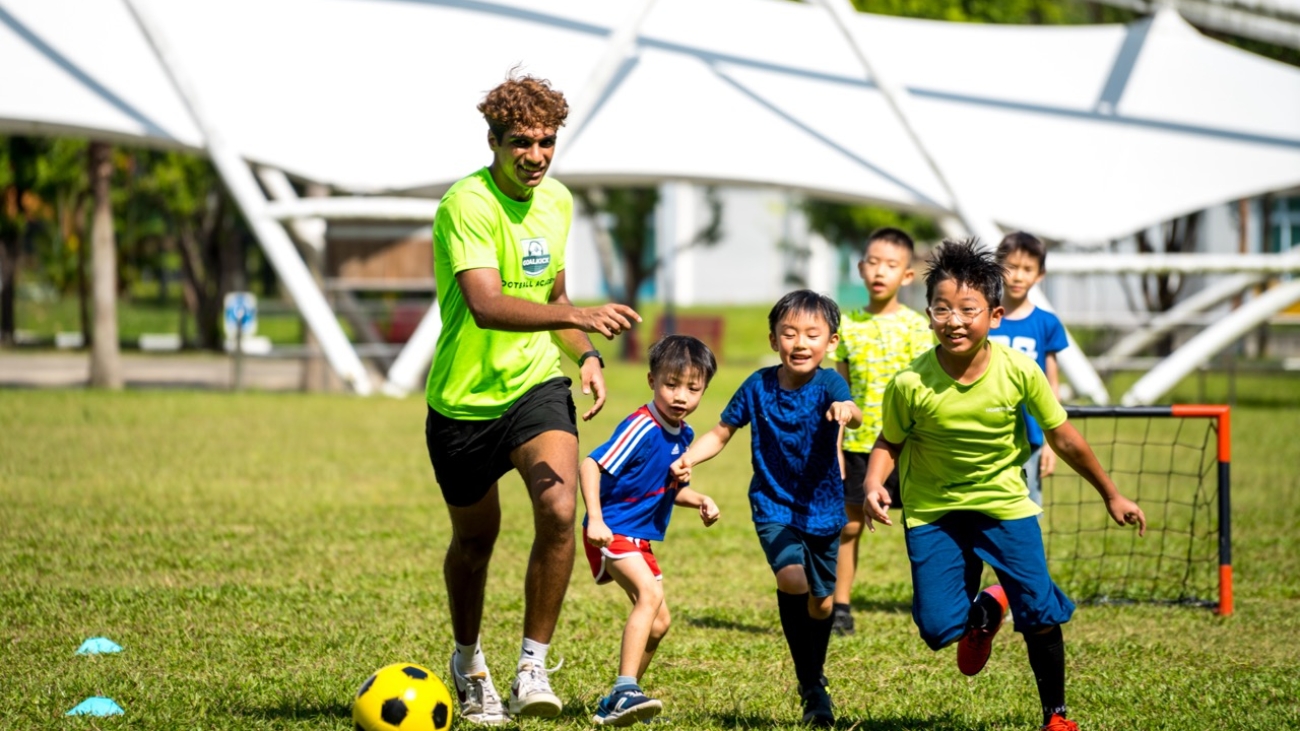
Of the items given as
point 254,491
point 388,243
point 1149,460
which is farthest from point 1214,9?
point 254,491

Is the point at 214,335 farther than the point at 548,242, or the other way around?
the point at 214,335

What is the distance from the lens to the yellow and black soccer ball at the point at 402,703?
4.58 metres

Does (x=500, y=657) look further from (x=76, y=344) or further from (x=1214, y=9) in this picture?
(x=76, y=344)

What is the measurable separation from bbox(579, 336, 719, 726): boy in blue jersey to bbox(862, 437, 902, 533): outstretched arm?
552 millimetres

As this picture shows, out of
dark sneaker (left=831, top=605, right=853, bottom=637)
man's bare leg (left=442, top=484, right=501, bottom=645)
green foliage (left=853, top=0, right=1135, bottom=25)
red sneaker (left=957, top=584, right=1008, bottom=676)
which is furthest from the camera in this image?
green foliage (left=853, top=0, right=1135, bottom=25)

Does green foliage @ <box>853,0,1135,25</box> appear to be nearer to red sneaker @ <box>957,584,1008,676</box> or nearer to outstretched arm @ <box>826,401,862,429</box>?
outstretched arm @ <box>826,401,862,429</box>

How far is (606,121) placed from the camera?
21.9m

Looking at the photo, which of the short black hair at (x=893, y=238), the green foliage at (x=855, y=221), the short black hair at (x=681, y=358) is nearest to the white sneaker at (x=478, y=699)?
the short black hair at (x=681, y=358)

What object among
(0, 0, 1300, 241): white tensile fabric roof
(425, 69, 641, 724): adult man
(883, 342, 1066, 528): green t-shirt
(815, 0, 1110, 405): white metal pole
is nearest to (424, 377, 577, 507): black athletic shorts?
(425, 69, 641, 724): adult man

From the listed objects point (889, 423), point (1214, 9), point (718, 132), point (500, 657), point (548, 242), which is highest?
point (1214, 9)

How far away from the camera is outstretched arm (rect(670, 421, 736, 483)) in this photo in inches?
201

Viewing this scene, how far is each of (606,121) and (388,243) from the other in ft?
13.7

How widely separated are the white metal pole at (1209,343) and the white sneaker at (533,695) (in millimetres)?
17069

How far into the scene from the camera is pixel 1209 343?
2106cm
